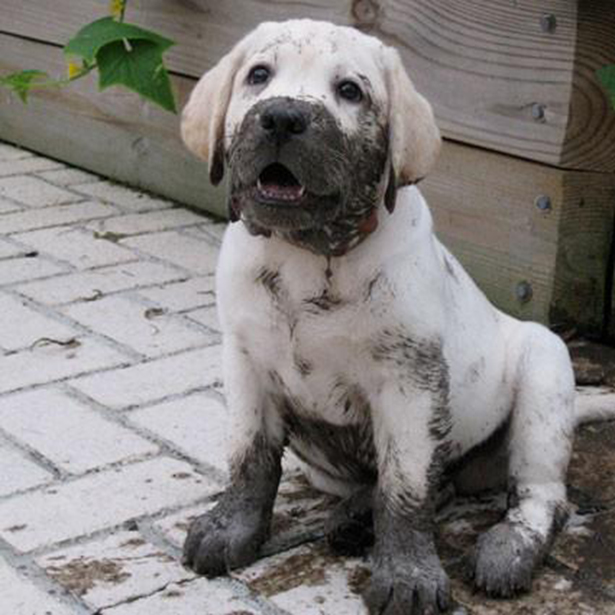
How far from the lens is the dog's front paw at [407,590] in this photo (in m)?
3.04

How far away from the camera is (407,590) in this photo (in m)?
3.04

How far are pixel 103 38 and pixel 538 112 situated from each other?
68.8 inches

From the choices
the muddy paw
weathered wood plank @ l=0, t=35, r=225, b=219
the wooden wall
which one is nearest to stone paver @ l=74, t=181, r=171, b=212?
weathered wood plank @ l=0, t=35, r=225, b=219

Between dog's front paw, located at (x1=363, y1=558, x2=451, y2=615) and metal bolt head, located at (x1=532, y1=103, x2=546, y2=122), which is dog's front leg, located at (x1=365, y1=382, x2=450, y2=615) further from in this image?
metal bolt head, located at (x1=532, y1=103, x2=546, y2=122)

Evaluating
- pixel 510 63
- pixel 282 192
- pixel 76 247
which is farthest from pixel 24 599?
pixel 76 247

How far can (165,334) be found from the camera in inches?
188

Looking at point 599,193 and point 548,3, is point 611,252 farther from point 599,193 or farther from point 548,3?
point 548,3

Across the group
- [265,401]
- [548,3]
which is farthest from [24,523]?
[548,3]

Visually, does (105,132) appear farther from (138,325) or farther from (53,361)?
(53,361)

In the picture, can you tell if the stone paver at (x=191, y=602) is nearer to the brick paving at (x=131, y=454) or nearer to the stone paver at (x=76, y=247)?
the brick paving at (x=131, y=454)

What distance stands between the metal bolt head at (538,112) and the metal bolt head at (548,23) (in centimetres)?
23

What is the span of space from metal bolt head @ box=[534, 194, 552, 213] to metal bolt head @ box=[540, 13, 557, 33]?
518 millimetres

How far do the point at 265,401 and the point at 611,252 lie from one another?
1793mm

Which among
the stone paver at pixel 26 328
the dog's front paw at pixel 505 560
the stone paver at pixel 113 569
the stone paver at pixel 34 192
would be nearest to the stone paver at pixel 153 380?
the stone paver at pixel 26 328
